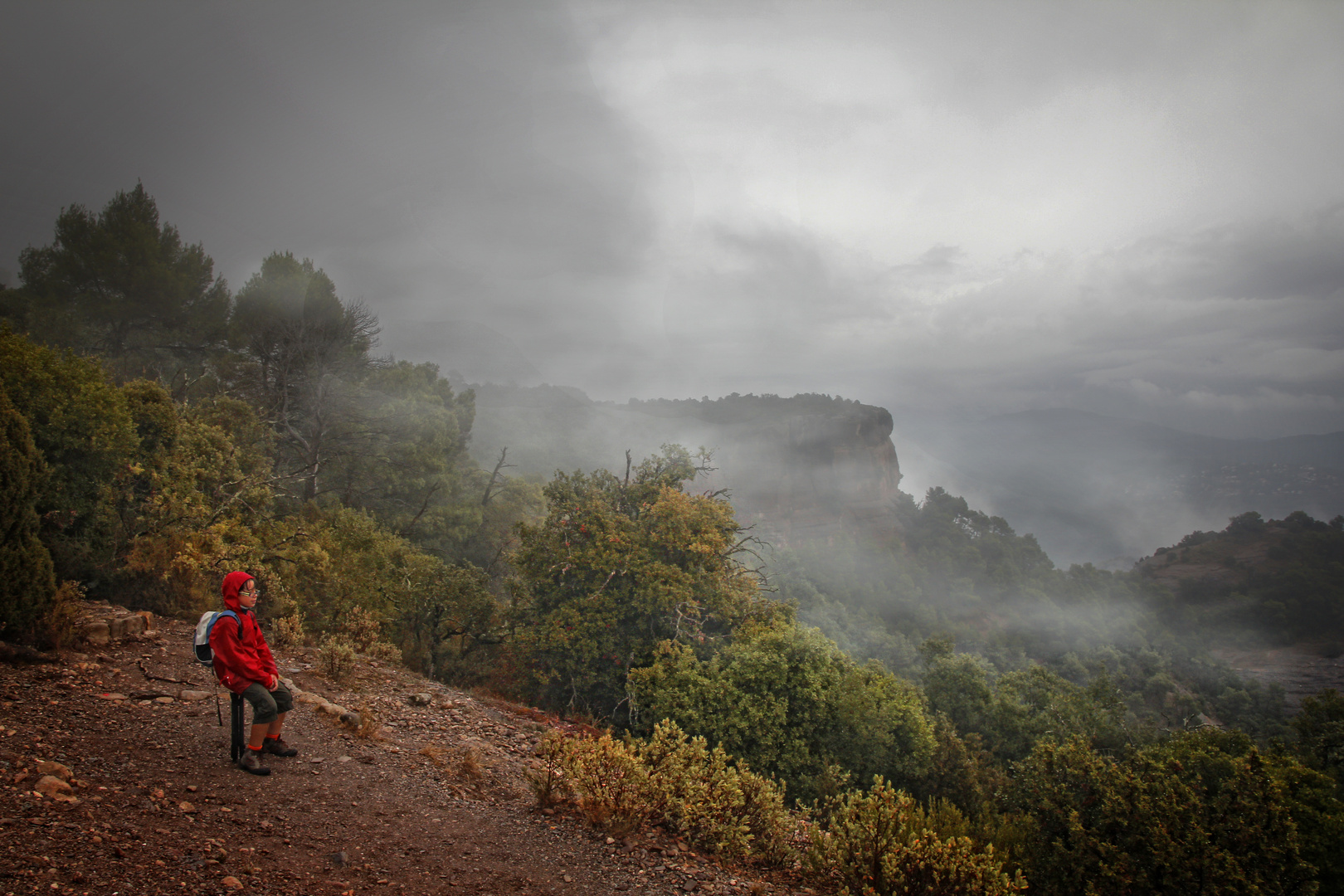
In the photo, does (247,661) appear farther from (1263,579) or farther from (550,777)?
(1263,579)

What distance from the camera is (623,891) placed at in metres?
4.73

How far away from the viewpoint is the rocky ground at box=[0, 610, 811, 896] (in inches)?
141

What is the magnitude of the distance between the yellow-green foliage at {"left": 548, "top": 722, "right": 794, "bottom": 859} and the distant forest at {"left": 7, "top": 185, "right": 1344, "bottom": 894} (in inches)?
1.4

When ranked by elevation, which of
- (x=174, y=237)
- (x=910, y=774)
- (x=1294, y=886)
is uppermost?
(x=174, y=237)

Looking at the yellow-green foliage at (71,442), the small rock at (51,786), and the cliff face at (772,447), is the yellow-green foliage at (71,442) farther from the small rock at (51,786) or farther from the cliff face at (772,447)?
the cliff face at (772,447)

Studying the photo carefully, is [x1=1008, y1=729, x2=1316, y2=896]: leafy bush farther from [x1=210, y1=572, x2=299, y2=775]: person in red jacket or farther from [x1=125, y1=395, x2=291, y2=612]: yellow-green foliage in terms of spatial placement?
[x1=125, y1=395, x2=291, y2=612]: yellow-green foliage

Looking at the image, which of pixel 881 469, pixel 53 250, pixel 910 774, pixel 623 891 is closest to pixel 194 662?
pixel 623 891

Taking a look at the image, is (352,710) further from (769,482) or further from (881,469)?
(881,469)

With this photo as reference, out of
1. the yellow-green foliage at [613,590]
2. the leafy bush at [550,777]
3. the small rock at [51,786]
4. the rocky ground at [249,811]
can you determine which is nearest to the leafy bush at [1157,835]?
the rocky ground at [249,811]

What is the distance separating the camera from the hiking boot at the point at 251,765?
16.7ft

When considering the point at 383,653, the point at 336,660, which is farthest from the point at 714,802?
the point at 383,653

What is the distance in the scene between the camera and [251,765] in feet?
16.7

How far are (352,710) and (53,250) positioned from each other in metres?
29.5

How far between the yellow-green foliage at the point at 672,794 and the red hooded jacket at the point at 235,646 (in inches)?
112
